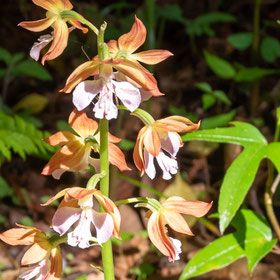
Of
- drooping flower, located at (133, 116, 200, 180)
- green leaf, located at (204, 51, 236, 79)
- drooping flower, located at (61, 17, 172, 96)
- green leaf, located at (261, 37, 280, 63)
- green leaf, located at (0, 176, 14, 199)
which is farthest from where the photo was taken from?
green leaf, located at (261, 37, 280, 63)

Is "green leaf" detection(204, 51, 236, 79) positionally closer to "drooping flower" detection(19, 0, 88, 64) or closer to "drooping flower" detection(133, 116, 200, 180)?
"drooping flower" detection(133, 116, 200, 180)

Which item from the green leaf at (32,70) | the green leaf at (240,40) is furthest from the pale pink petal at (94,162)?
the green leaf at (240,40)

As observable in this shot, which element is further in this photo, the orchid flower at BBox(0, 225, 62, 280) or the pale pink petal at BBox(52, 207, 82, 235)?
the orchid flower at BBox(0, 225, 62, 280)

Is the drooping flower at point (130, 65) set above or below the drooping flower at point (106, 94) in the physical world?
above

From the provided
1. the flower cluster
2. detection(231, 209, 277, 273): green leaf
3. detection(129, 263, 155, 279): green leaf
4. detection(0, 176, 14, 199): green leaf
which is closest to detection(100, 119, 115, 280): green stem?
the flower cluster

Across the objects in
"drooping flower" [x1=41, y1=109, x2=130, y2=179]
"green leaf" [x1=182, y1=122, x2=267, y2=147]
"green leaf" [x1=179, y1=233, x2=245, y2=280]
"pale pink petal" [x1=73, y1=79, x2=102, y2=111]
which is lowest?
"green leaf" [x1=179, y1=233, x2=245, y2=280]

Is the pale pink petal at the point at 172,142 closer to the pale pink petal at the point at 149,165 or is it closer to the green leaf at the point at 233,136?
the pale pink petal at the point at 149,165

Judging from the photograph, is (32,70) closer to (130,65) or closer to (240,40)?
(240,40)
